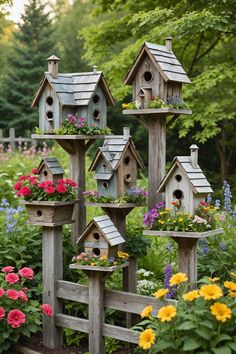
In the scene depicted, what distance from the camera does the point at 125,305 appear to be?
507 cm

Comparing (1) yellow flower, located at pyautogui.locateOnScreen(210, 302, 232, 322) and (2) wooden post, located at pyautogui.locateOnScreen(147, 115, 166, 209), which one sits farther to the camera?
(2) wooden post, located at pyautogui.locateOnScreen(147, 115, 166, 209)

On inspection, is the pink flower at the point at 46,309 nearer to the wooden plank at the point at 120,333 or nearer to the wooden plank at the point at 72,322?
the wooden plank at the point at 72,322

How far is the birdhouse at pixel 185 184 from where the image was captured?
188 inches

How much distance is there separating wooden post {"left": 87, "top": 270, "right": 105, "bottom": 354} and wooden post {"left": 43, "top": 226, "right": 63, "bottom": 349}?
55cm

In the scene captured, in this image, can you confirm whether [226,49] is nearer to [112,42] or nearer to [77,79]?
[112,42]

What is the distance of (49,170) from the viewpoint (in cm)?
557

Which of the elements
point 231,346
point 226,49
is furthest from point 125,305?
point 226,49

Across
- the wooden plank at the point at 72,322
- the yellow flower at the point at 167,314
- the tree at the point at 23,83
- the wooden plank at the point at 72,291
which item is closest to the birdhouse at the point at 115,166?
the wooden plank at the point at 72,291

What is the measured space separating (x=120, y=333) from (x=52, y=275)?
96 centimetres

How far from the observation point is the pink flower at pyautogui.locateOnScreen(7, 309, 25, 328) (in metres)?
5.06

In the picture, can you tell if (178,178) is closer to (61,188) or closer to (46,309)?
(61,188)

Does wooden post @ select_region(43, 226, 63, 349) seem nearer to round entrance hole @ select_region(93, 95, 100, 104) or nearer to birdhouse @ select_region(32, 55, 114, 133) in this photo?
birdhouse @ select_region(32, 55, 114, 133)

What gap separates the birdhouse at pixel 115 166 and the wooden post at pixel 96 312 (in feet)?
2.54

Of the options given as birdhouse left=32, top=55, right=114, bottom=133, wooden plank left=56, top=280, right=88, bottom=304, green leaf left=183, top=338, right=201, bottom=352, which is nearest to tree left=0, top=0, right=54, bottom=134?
birdhouse left=32, top=55, right=114, bottom=133
